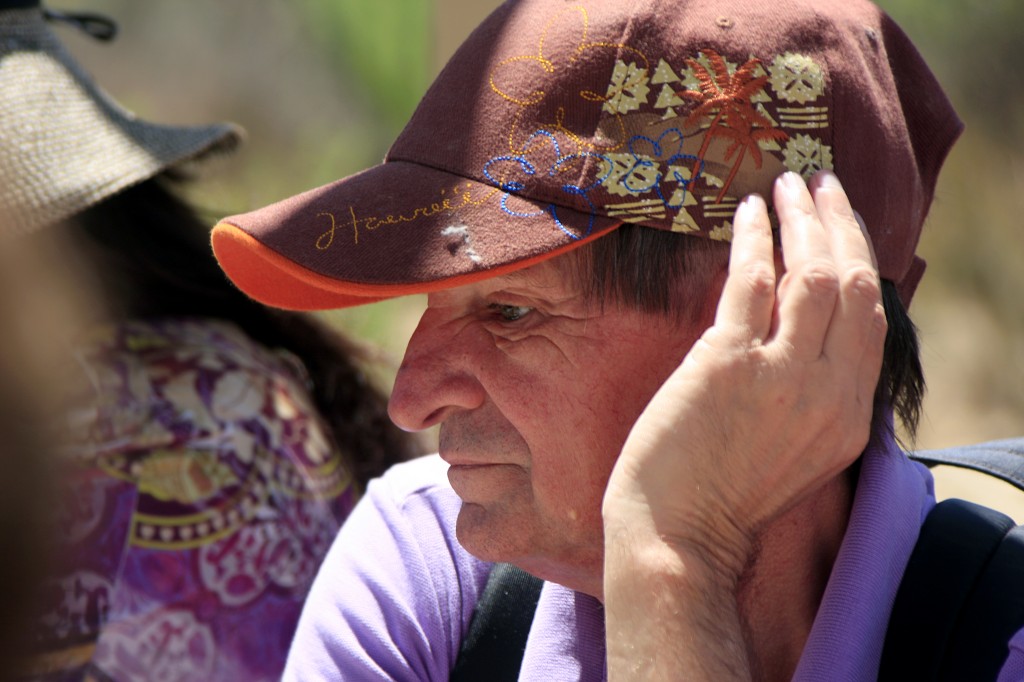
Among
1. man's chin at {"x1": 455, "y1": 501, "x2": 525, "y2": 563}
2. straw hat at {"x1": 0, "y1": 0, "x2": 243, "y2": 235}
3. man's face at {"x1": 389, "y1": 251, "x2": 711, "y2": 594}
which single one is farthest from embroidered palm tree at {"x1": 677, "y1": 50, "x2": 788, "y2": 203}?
straw hat at {"x1": 0, "y1": 0, "x2": 243, "y2": 235}

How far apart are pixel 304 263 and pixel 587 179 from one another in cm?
38

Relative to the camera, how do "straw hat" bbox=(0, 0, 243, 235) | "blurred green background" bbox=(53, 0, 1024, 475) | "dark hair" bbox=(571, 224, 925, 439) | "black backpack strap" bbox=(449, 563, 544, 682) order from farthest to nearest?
"blurred green background" bbox=(53, 0, 1024, 475)
"straw hat" bbox=(0, 0, 243, 235)
"black backpack strap" bbox=(449, 563, 544, 682)
"dark hair" bbox=(571, 224, 925, 439)

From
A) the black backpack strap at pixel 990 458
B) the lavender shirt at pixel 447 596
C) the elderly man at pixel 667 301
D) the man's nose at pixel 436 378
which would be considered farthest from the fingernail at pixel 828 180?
the black backpack strap at pixel 990 458

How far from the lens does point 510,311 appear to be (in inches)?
59.5

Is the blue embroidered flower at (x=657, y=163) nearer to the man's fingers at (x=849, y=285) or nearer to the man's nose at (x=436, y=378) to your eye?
the man's fingers at (x=849, y=285)

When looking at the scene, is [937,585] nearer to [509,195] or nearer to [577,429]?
[577,429]

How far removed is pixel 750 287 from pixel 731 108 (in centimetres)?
23

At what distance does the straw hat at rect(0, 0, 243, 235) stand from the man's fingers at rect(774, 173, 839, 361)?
1.88 m

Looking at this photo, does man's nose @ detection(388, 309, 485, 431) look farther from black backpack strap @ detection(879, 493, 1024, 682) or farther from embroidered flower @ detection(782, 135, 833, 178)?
black backpack strap @ detection(879, 493, 1024, 682)

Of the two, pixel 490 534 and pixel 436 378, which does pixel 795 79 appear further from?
pixel 490 534

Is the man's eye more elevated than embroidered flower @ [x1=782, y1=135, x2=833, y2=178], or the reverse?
embroidered flower @ [x1=782, y1=135, x2=833, y2=178]

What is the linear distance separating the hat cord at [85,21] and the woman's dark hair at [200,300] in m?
0.57

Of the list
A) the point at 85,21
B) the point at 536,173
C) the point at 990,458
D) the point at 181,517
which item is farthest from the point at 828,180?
the point at 85,21

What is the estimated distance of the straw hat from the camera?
2568mm
